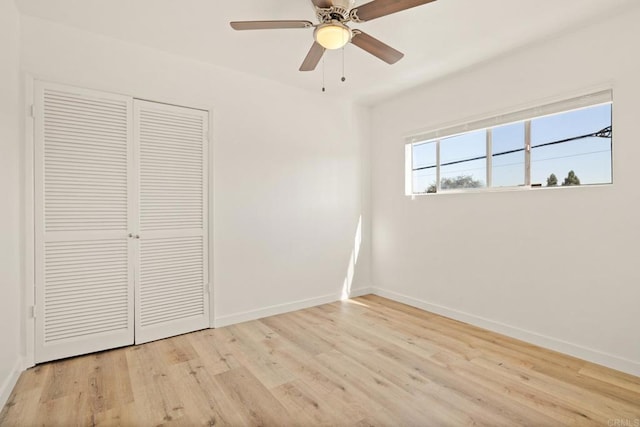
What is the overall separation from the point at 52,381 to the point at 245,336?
4.59 ft

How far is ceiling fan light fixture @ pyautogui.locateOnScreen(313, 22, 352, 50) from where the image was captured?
196 cm

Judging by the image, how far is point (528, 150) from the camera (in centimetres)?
294

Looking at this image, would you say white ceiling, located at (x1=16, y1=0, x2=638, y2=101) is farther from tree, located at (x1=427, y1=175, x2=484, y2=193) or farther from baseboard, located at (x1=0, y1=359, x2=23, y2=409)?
baseboard, located at (x1=0, y1=359, x2=23, y2=409)

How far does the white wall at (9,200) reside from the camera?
2.00 m

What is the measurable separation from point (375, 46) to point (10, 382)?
3286 mm

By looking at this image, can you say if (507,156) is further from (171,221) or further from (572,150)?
(171,221)

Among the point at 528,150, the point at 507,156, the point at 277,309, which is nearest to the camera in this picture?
the point at 528,150

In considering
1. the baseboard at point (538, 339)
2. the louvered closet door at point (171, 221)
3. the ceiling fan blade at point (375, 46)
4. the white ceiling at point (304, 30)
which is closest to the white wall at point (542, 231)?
the baseboard at point (538, 339)

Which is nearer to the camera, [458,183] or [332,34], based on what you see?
[332,34]

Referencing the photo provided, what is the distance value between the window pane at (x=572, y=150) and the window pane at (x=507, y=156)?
106 mm

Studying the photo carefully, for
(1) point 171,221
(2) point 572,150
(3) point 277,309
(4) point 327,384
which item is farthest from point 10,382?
(2) point 572,150

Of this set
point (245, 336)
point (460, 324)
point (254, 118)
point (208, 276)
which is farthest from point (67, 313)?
point (460, 324)

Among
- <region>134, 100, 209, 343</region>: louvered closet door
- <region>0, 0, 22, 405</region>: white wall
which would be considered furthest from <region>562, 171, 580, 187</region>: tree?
<region>0, 0, 22, 405</region>: white wall

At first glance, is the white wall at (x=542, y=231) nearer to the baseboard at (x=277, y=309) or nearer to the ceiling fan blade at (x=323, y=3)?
the baseboard at (x=277, y=309)
